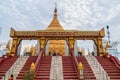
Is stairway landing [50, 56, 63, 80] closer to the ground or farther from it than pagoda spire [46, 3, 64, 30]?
closer to the ground

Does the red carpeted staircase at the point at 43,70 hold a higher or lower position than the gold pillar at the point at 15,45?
lower

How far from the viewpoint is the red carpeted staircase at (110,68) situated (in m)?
11.4

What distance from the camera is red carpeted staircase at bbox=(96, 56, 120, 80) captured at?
11.4 m

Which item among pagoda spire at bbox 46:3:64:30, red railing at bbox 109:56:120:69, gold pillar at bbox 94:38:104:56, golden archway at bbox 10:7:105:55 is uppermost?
pagoda spire at bbox 46:3:64:30

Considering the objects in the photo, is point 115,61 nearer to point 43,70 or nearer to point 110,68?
point 110,68

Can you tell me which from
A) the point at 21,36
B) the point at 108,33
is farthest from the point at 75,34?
the point at 108,33

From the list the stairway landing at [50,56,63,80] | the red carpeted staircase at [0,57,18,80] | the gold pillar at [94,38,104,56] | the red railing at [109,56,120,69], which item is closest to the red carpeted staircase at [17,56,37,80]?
the red carpeted staircase at [0,57,18,80]

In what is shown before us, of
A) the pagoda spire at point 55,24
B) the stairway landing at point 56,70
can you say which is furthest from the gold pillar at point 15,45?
the pagoda spire at point 55,24

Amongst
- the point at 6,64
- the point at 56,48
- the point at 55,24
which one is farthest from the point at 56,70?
the point at 55,24

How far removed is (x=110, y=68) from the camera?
12875 mm

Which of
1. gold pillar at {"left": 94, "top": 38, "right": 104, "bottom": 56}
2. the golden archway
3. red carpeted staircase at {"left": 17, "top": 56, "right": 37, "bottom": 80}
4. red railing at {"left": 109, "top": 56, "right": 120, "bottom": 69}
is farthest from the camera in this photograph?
the golden archway

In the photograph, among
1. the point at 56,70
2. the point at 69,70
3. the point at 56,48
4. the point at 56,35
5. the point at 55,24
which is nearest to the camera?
the point at 69,70

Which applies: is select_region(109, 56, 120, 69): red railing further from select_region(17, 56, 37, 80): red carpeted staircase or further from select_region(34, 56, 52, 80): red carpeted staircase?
select_region(17, 56, 37, 80): red carpeted staircase

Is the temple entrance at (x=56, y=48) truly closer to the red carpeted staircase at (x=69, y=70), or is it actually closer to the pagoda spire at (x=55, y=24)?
the pagoda spire at (x=55, y=24)
